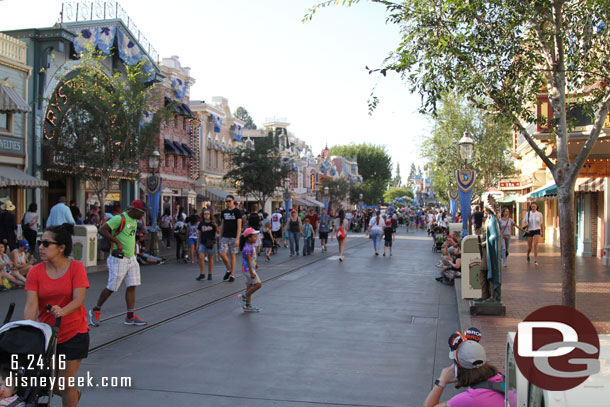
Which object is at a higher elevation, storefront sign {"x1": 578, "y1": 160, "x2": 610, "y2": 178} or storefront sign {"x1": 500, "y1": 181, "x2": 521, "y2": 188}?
storefront sign {"x1": 500, "y1": 181, "x2": 521, "y2": 188}

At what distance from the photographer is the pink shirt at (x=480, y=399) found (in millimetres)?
3698

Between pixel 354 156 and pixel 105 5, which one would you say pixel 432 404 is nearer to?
pixel 105 5

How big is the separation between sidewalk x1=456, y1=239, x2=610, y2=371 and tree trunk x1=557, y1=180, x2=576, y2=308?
3.25 ft

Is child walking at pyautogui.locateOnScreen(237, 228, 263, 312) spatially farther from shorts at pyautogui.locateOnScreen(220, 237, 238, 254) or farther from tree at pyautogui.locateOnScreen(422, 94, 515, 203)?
tree at pyautogui.locateOnScreen(422, 94, 515, 203)

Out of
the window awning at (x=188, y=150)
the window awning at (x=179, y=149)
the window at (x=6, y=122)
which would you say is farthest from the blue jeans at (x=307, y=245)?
the window awning at (x=188, y=150)

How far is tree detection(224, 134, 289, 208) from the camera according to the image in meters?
39.7

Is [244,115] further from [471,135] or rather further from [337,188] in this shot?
[471,135]

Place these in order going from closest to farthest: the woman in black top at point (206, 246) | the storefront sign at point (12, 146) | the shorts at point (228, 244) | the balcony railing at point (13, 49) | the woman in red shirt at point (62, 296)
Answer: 1. the woman in red shirt at point (62, 296)
2. the shorts at point (228, 244)
3. the woman in black top at point (206, 246)
4. the storefront sign at point (12, 146)
5. the balcony railing at point (13, 49)

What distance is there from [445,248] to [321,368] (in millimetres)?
11130

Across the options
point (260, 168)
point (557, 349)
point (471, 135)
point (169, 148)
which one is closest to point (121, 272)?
point (557, 349)

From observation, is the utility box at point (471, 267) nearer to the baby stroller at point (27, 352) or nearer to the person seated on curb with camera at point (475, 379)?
the person seated on curb with camera at point (475, 379)

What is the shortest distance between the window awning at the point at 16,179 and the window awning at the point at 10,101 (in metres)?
2.19

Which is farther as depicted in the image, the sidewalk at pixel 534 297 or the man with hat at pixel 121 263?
the man with hat at pixel 121 263

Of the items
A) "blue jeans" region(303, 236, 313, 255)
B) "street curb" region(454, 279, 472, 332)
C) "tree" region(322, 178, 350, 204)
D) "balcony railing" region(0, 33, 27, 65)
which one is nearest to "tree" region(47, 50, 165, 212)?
"balcony railing" region(0, 33, 27, 65)
